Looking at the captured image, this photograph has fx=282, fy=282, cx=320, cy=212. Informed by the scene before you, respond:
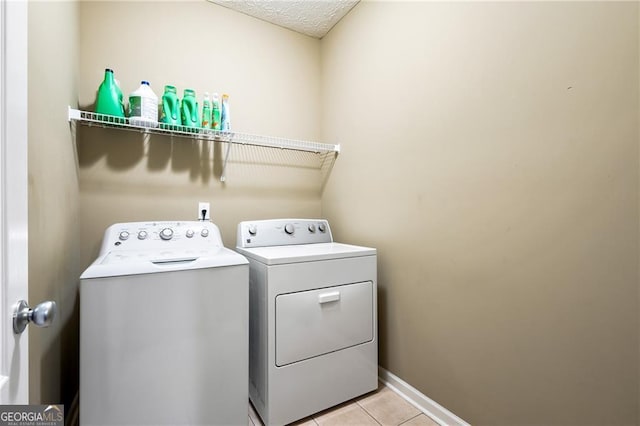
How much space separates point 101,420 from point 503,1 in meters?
2.30

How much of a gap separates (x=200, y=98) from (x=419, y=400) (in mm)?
2273

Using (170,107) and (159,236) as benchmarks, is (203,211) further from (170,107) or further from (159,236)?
(170,107)

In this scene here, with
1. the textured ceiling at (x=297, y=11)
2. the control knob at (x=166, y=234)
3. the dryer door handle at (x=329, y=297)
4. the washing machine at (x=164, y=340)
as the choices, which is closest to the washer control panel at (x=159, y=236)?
the control knob at (x=166, y=234)

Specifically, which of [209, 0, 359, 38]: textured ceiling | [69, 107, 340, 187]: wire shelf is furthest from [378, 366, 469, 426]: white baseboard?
[209, 0, 359, 38]: textured ceiling

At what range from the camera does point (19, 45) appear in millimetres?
590

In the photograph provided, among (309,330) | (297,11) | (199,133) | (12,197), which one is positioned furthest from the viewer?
(297,11)

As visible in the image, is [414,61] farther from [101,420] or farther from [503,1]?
[101,420]

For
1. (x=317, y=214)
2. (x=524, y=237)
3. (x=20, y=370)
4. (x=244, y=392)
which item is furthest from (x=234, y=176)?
(x=524, y=237)

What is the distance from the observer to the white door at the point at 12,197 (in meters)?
0.52

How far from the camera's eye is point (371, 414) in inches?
59.0

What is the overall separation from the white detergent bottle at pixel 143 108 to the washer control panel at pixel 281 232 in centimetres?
77

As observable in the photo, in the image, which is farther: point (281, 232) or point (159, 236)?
point (281, 232)

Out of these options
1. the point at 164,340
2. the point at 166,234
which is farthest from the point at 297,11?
the point at 164,340

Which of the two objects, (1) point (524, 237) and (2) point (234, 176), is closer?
(1) point (524, 237)
